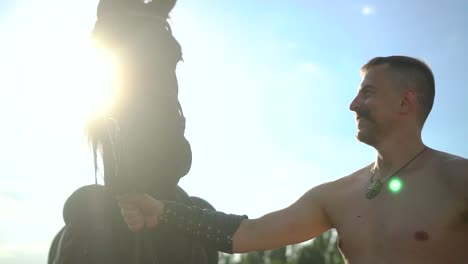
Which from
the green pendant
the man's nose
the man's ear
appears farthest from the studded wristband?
the man's ear

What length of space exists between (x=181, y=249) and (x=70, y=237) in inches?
24.7

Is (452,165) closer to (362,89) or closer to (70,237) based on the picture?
(362,89)

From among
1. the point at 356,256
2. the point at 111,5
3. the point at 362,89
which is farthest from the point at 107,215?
the point at 362,89

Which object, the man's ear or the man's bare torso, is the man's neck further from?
the man's ear

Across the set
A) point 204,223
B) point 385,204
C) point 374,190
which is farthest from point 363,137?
point 204,223

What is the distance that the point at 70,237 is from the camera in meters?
2.66

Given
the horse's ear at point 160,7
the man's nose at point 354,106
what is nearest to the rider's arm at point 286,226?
the man's nose at point 354,106

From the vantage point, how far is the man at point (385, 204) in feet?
10.3

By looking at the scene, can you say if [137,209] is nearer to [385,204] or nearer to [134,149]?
[134,149]

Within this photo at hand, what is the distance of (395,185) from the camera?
3543mm

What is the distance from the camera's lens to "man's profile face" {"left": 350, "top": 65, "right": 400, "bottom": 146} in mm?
3643

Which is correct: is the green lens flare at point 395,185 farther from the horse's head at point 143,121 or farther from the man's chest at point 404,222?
the horse's head at point 143,121

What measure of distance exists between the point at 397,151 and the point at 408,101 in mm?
394

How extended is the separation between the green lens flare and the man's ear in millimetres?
525
